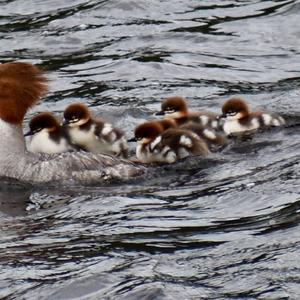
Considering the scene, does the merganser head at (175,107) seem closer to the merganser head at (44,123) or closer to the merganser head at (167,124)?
the merganser head at (167,124)

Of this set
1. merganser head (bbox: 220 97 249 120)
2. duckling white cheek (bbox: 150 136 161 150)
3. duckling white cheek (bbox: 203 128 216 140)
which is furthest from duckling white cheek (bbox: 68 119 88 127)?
merganser head (bbox: 220 97 249 120)

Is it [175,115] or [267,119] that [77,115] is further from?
[267,119]

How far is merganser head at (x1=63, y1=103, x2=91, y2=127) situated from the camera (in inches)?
403

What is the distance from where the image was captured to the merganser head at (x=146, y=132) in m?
10.0

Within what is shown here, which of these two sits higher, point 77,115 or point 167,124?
point 77,115

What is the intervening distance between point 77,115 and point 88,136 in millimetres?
206

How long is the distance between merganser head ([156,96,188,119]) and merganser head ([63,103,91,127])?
0.78m

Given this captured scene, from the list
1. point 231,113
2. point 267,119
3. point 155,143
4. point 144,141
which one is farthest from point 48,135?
point 267,119

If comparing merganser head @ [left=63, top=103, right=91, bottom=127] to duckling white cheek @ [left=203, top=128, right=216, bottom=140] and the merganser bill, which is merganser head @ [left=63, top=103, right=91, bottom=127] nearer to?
the merganser bill

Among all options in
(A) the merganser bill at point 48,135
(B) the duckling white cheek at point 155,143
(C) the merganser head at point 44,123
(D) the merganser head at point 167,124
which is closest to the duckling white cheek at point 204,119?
(D) the merganser head at point 167,124

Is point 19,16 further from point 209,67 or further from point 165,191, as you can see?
point 165,191

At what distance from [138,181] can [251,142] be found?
127 cm

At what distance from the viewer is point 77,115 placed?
10266 mm

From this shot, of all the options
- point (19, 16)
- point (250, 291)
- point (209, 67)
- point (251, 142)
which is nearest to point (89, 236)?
point (250, 291)
